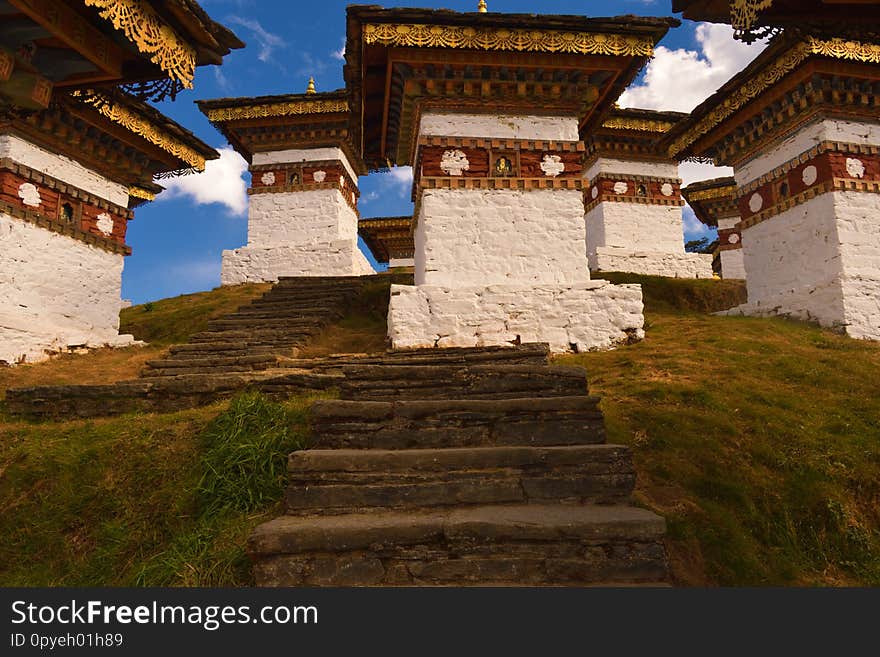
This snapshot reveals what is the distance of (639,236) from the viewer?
20906mm

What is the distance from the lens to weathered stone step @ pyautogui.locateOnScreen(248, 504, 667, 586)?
12.0 feet

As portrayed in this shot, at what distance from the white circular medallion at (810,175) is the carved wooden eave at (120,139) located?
1455cm

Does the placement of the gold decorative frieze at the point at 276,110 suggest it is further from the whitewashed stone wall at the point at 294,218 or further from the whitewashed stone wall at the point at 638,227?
the whitewashed stone wall at the point at 638,227

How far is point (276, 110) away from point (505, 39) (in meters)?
12.4

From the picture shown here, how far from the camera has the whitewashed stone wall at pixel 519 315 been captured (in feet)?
31.9

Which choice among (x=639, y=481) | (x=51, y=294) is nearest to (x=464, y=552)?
(x=639, y=481)

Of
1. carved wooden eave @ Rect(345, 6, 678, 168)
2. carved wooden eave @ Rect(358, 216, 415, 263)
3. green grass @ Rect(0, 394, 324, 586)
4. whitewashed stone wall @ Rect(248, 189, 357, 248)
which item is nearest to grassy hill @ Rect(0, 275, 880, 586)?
green grass @ Rect(0, 394, 324, 586)

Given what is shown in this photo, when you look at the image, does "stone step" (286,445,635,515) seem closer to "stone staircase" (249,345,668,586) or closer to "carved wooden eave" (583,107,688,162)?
"stone staircase" (249,345,668,586)

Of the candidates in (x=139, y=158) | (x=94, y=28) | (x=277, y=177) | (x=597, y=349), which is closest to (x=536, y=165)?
(x=597, y=349)

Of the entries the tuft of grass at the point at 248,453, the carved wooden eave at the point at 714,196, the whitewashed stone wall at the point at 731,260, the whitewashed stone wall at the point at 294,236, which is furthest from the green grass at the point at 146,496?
the whitewashed stone wall at the point at 731,260

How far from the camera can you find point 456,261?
33.9 ft

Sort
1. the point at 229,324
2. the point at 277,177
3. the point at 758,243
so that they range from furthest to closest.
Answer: the point at 277,177, the point at 758,243, the point at 229,324

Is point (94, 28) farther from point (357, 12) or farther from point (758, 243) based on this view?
point (758, 243)

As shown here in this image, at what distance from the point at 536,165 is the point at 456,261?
8.46 feet
